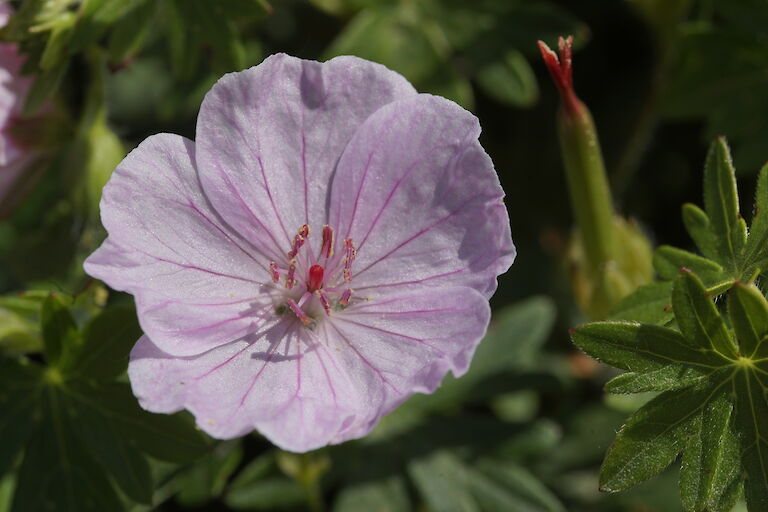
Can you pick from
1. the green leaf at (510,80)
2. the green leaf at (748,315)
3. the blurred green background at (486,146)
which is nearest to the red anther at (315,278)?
the blurred green background at (486,146)

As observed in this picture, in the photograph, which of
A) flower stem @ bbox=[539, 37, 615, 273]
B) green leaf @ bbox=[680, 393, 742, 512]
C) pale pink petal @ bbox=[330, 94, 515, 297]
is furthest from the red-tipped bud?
green leaf @ bbox=[680, 393, 742, 512]

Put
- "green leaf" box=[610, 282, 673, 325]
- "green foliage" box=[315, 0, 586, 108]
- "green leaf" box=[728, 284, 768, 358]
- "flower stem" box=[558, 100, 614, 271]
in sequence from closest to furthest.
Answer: "green leaf" box=[728, 284, 768, 358] < "green leaf" box=[610, 282, 673, 325] < "flower stem" box=[558, 100, 614, 271] < "green foliage" box=[315, 0, 586, 108]

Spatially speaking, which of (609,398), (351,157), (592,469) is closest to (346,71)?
(351,157)

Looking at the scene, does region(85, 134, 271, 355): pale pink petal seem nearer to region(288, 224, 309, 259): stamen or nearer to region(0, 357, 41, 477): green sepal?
region(288, 224, 309, 259): stamen

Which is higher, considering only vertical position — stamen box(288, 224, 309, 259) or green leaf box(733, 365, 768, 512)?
stamen box(288, 224, 309, 259)

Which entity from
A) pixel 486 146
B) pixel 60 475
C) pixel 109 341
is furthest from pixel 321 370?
pixel 486 146

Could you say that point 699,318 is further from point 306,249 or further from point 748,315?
point 306,249
